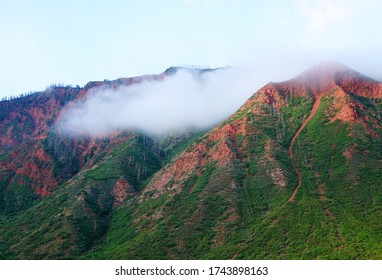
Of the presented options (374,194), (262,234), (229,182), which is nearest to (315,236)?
(262,234)

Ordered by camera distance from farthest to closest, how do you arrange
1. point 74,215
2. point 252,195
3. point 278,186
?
point 74,215
point 252,195
point 278,186

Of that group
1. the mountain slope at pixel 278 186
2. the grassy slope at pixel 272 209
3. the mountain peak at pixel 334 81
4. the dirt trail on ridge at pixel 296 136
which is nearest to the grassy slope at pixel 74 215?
the mountain slope at pixel 278 186

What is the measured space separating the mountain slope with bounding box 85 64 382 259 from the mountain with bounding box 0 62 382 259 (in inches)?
13.7

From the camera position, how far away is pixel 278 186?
12512 cm

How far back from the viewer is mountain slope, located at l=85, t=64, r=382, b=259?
352 feet

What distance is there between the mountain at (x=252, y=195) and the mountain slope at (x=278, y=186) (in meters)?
0.35

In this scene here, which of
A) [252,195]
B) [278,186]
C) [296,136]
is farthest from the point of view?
[296,136]

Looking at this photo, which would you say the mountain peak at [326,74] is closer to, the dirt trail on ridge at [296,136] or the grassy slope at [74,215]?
the dirt trail on ridge at [296,136]

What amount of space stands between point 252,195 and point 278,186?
7268 millimetres

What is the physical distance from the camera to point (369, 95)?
158 metres

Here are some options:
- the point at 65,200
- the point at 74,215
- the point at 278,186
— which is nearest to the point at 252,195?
the point at 278,186

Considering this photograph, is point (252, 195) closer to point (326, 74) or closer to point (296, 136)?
point (296, 136)

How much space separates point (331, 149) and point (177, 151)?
245ft

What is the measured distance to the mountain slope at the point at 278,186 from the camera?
352 ft
